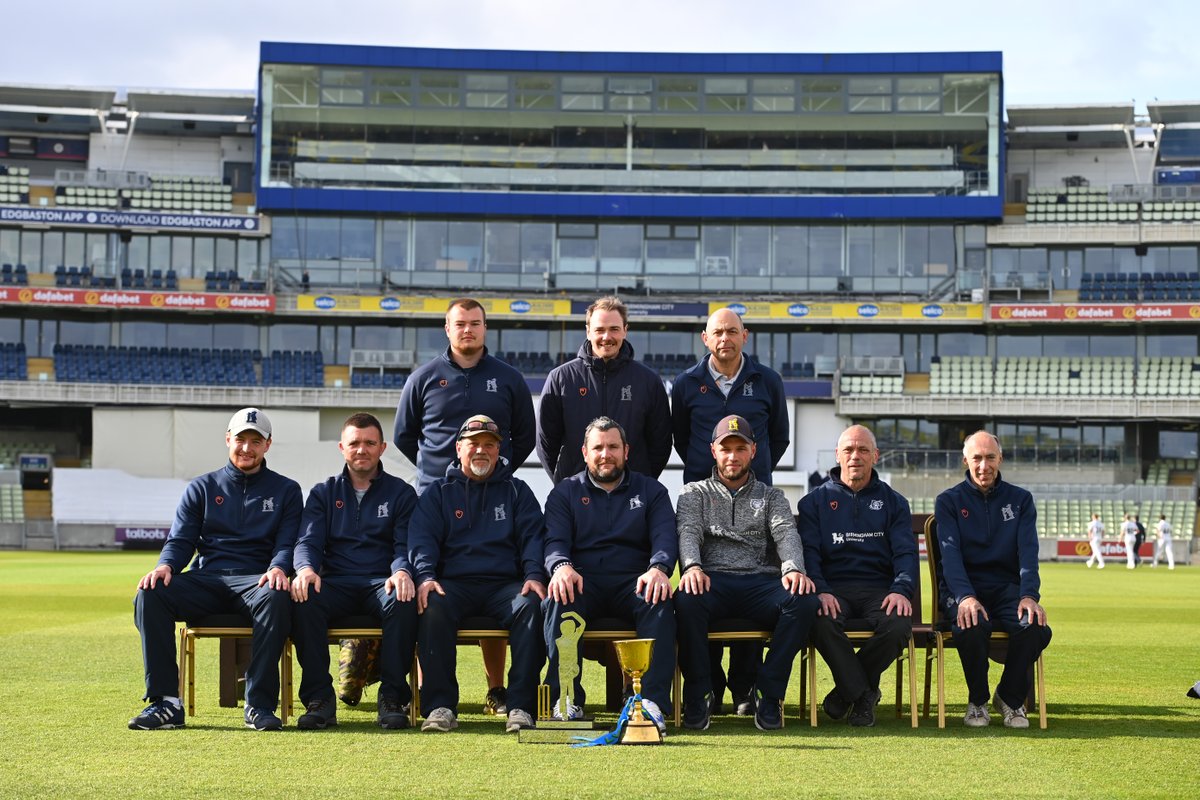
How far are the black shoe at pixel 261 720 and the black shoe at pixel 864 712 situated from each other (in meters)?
3.17

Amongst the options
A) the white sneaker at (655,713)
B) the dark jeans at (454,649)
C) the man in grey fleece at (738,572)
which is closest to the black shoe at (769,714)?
the man in grey fleece at (738,572)

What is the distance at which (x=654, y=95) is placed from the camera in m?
47.7

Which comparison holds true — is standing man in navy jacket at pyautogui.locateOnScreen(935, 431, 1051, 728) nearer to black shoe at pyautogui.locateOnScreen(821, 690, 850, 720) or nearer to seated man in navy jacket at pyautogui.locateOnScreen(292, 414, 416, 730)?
black shoe at pyautogui.locateOnScreen(821, 690, 850, 720)

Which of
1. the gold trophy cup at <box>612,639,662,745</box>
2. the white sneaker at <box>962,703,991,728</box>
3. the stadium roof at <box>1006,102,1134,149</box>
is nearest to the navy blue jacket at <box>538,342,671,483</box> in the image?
the gold trophy cup at <box>612,639,662,745</box>

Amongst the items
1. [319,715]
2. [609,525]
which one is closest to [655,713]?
[609,525]

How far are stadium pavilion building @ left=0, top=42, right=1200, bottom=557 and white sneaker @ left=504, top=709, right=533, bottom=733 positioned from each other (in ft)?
125

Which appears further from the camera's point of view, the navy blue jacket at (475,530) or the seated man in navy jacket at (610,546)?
the navy blue jacket at (475,530)

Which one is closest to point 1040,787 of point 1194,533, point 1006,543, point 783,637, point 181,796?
point 783,637

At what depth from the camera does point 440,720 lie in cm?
769

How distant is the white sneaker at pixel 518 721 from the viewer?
759cm

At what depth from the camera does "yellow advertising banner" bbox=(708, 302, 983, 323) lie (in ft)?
152

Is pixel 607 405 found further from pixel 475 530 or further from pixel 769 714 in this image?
pixel 769 714

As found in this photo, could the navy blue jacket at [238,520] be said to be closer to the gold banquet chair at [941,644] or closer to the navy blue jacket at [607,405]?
the navy blue jacket at [607,405]

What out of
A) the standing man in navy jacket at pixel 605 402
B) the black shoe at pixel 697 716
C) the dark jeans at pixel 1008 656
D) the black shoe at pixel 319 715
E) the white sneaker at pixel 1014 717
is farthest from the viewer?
the standing man in navy jacket at pixel 605 402
